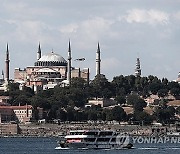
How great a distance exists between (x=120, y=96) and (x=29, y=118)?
17366mm

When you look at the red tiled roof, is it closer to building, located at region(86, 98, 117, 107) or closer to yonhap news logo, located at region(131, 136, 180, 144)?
building, located at region(86, 98, 117, 107)

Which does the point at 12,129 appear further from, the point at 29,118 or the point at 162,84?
the point at 162,84

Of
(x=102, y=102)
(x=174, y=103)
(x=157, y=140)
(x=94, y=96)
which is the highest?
(x=94, y=96)

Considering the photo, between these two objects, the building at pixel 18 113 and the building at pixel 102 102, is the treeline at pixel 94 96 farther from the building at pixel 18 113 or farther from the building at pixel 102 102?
the building at pixel 18 113

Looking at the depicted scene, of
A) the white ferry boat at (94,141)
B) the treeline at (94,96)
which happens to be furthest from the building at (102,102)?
the white ferry boat at (94,141)

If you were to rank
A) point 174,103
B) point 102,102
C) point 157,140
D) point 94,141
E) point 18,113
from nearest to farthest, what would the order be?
point 94,141
point 157,140
point 18,113
point 102,102
point 174,103

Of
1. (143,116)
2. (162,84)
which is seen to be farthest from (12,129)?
(162,84)

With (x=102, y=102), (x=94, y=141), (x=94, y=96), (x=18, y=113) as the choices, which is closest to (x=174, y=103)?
(x=102, y=102)

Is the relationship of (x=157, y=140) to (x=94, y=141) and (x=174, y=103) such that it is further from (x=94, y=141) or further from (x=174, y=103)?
(x=174, y=103)

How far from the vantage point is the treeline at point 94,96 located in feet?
591

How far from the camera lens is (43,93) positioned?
19400 cm

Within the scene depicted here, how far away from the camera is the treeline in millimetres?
180000

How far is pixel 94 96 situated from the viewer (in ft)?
649

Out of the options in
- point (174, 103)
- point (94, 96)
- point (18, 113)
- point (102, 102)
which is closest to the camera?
point (18, 113)
